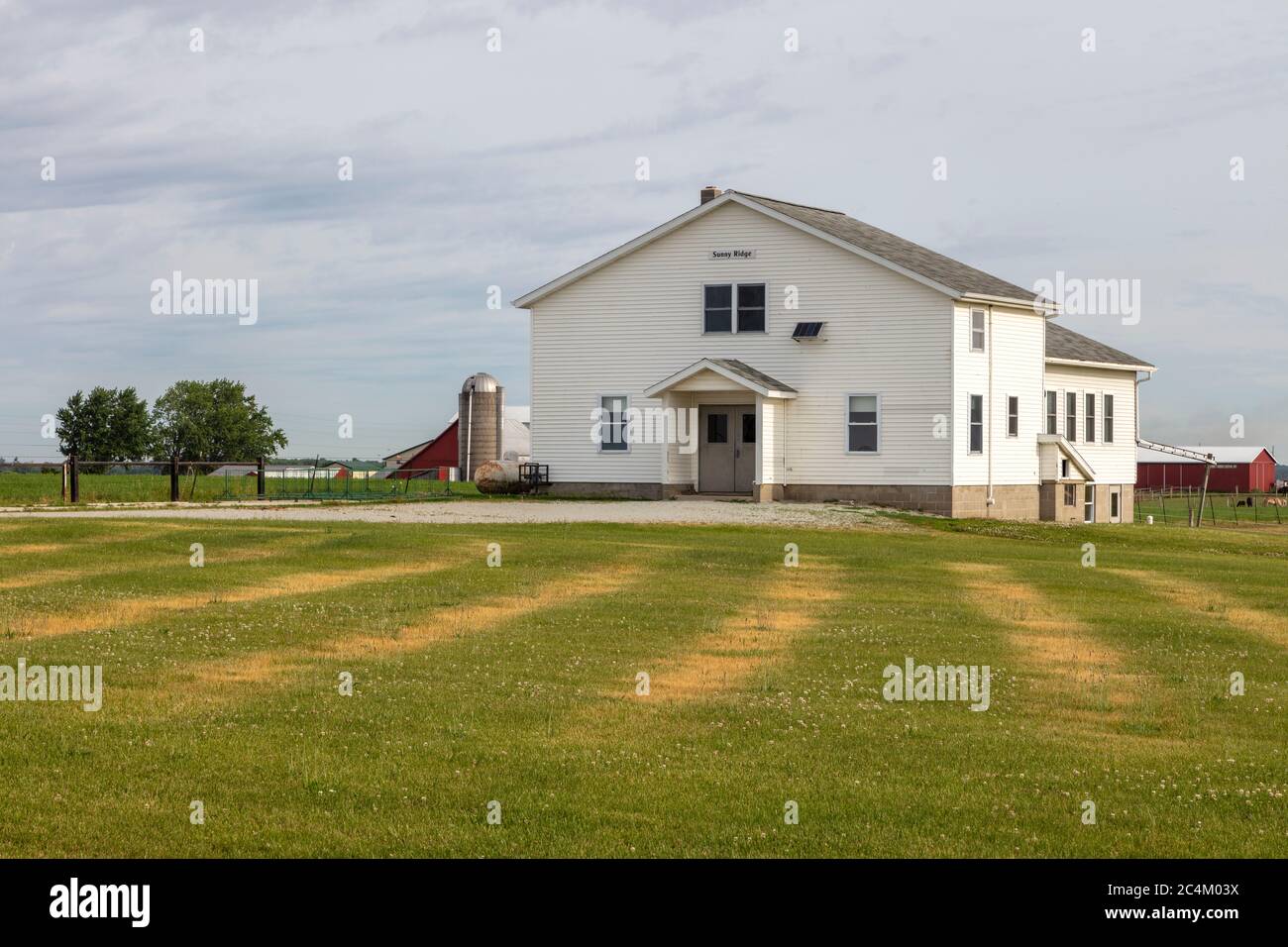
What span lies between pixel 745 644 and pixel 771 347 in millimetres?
28219

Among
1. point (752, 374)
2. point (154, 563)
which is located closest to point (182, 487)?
point (752, 374)

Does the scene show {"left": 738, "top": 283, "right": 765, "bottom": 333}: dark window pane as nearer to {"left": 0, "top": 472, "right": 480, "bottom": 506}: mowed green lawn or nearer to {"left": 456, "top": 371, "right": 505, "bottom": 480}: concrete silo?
{"left": 0, "top": 472, "right": 480, "bottom": 506}: mowed green lawn

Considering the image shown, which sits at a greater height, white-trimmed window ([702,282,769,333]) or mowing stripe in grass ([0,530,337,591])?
white-trimmed window ([702,282,769,333])

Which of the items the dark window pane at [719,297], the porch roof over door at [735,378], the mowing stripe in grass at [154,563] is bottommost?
the mowing stripe in grass at [154,563]

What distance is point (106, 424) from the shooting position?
120000mm

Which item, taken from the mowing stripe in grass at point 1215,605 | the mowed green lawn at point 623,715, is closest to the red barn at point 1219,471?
the mowing stripe in grass at point 1215,605

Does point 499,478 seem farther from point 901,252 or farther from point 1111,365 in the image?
point 1111,365

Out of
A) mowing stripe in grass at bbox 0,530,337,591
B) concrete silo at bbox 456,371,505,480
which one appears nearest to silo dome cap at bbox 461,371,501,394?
concrete silo at bbox 456,371,505,480

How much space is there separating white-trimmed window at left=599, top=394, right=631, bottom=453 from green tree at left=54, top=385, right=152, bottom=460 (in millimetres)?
80456

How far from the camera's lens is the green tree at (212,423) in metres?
126

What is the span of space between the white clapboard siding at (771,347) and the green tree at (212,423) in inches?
3286

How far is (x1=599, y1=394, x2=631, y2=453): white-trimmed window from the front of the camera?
46250 millimetres

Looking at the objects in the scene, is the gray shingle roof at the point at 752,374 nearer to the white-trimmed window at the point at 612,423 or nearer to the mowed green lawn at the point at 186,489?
the white-trimmed window at the point at 612,423
